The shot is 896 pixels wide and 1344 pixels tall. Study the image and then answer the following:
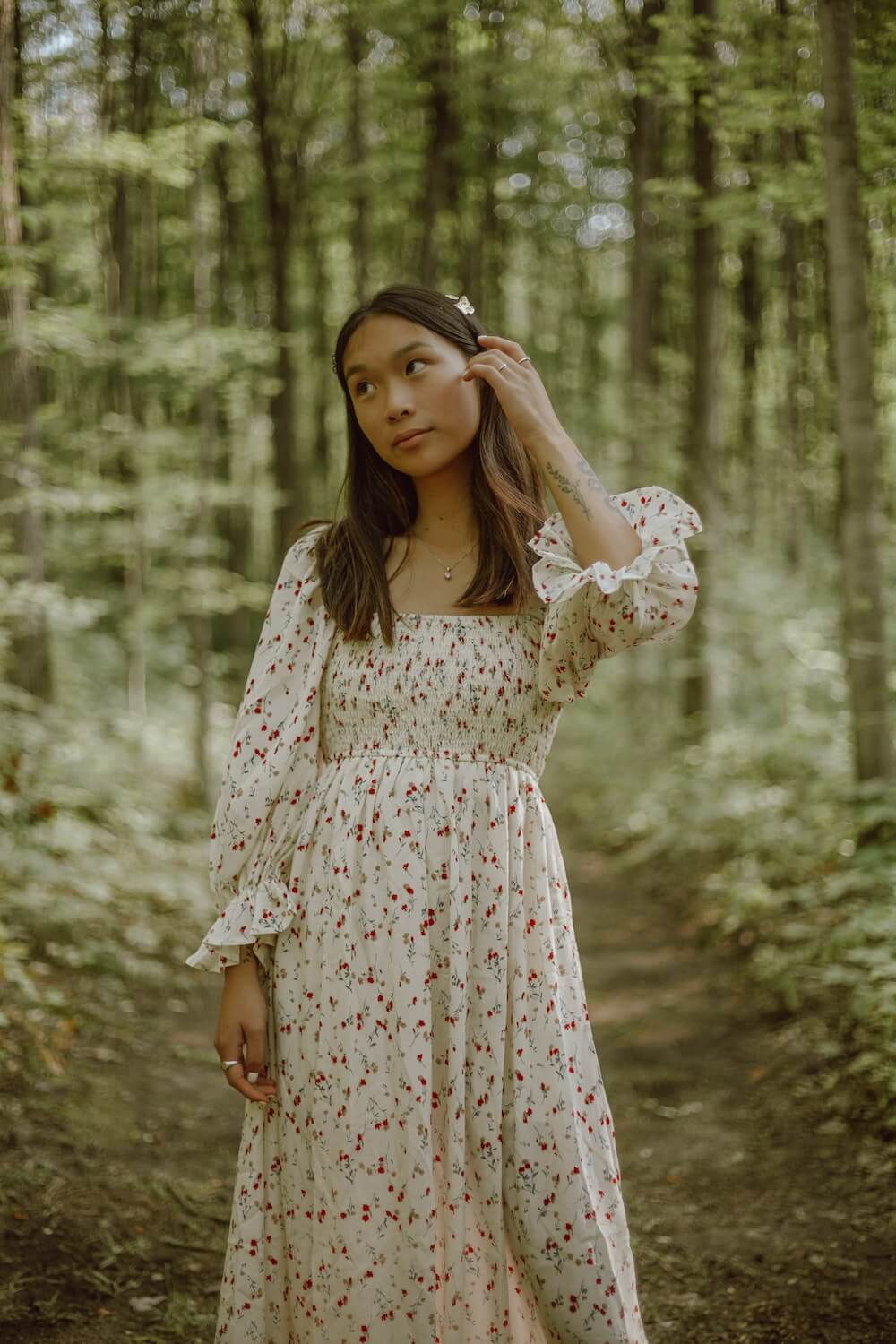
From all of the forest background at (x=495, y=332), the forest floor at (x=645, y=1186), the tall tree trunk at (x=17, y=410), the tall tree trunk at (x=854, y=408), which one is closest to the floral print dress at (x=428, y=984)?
the forest floor at (x=645, y=1186)

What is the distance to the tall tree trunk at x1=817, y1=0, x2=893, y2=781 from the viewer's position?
15.3ft

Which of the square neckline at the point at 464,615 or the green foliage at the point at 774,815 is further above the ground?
the square neckline at the point at 464,615

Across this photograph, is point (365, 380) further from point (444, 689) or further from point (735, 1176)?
point (735, 1176)

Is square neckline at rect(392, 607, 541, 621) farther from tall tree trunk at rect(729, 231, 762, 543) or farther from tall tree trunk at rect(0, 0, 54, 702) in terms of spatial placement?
tall tree trunk at rect(729, 231, 762, 543)

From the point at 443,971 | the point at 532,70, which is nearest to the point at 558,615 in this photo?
the point at 443,971

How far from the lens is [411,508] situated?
2.26 metres

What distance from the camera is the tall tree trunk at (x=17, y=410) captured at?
18.1 feet

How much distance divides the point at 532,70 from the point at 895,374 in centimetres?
520

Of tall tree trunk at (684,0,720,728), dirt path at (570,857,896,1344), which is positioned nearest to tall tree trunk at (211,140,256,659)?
tall tree trunk at (684,0,720,728)

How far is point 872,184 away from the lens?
16.9 feet

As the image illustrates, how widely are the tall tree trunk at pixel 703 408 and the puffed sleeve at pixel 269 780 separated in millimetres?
6925

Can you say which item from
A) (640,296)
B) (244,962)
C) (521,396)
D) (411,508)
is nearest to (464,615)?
(411,508)

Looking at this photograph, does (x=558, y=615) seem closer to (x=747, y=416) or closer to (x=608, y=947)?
(x=608, y=947)

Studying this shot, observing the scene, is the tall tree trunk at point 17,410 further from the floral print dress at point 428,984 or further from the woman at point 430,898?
the floral print dress at point 428,984
